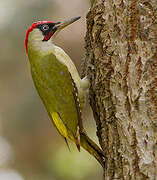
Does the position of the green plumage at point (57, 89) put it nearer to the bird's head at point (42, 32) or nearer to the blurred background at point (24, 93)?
the bird's head at point (42, 32)

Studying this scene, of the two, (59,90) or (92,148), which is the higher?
(59,90)

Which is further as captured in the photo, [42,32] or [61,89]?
[42,32]

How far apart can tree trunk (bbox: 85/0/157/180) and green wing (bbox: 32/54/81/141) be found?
0.62m

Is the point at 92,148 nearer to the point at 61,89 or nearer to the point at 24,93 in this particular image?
the point at 61,89

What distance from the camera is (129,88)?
277 centimetres

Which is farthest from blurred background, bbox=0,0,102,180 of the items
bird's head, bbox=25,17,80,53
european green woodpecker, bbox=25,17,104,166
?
european green woodpecker, bbox=25,17,104,166

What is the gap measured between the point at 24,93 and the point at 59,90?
391 centimetres

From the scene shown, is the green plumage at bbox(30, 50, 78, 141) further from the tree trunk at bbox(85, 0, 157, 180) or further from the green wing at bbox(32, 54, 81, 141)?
the tree trunk at bbox(85, 0, 157, 180)

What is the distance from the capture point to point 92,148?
11.1 feet

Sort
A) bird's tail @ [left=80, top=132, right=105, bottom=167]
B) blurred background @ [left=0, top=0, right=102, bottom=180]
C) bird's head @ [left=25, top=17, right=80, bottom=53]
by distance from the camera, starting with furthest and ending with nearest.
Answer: blurred background @ [left=0, top=0, right=102, bottom=180]
bird's head @ [left=25, top=17, right=80, bottom=53]
bird's tail @ [left=80, top=132, right=105, bottom=167]

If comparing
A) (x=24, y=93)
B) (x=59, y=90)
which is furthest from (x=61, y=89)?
(x=24, y=93)

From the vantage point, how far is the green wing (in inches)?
144

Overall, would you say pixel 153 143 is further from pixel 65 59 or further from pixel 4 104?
pixel 4 104

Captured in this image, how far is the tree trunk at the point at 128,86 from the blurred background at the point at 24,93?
11.7 feet
